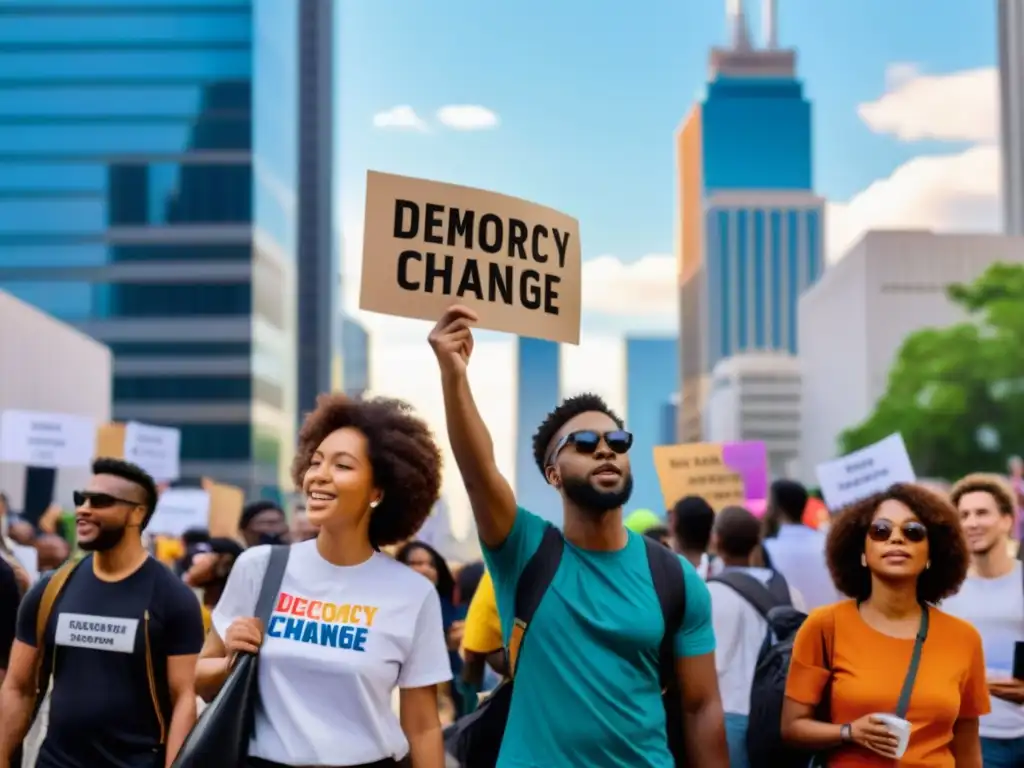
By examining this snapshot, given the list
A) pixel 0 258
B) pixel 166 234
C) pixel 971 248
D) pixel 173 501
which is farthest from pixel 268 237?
pixel 173 501

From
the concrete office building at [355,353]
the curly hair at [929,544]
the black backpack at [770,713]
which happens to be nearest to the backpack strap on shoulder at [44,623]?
the black backpack at [770,713]

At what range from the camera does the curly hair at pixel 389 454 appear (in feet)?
13.9

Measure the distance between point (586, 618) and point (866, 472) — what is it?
565 centimetres

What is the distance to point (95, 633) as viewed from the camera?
16.0 ft

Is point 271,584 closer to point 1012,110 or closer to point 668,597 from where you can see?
point 668,597

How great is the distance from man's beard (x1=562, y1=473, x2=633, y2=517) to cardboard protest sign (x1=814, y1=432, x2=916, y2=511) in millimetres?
5188

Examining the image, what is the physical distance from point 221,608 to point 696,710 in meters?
1.25

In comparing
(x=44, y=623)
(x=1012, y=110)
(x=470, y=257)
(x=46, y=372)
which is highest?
(x=1012, y=110)

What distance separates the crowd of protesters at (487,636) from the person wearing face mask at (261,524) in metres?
3.71

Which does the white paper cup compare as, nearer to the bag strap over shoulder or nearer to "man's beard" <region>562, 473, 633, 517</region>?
"man's beard" <region>562, 473, 633, 517</region>

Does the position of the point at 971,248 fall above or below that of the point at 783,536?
above

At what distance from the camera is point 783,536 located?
322 inches

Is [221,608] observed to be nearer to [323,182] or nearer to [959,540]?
[959,540]

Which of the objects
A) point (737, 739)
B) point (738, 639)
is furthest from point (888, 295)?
point (737, 739)
